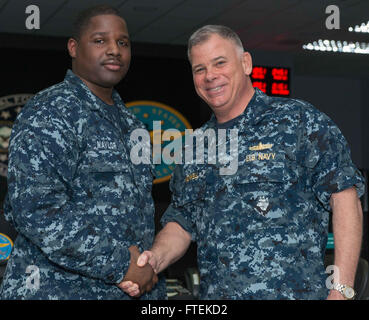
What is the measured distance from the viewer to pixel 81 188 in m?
2.06

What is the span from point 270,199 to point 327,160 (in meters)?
0.23

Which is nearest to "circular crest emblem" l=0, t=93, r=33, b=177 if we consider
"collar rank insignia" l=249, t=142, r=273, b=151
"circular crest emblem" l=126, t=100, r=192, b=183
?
"circular crest emblem" l=126, t=100, r=192, b=183

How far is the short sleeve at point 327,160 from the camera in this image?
2.08 m

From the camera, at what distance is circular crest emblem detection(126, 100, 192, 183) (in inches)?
298

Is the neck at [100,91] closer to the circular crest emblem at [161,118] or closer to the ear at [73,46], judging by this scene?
the ear at [73,46]

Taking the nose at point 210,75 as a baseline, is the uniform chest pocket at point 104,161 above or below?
below

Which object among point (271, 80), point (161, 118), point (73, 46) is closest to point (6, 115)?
point (161, 118)

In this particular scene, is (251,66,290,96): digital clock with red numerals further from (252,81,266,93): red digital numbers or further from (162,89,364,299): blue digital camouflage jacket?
(162,89,364,299): blue digital camouflage jacket

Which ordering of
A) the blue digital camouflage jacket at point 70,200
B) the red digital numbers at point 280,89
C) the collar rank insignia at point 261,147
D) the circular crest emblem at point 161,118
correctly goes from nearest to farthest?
the blue digital camouflage jacket at point 70,200
the collar rank insignia at point 261,147
the red digital numbers at point 280,89
the circular crest emblem at point 161,118

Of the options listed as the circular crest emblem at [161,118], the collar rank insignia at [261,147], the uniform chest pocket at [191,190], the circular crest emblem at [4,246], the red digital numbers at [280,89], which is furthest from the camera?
the circular crest emblem at [161,118]

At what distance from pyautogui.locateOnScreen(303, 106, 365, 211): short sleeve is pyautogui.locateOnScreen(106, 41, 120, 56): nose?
2.31 ft

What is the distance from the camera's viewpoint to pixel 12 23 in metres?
6.76

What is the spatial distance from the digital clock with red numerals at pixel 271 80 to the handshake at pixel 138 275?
5.20 metres

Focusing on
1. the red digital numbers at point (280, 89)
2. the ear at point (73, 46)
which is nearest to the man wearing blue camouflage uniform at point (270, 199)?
the ear at point (73, 46)
